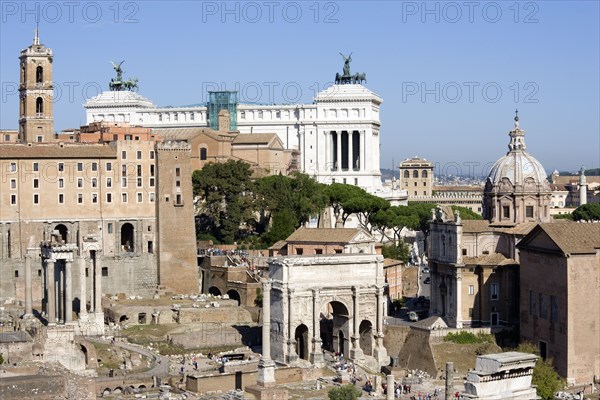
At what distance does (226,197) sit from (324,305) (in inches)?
905

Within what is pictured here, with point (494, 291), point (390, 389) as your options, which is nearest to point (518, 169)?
point (494, 291)

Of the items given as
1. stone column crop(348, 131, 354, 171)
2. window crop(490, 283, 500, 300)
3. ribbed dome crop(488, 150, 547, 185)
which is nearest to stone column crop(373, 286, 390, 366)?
window crop(490, 283, 500, 300)

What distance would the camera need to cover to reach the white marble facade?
12431 centimetres

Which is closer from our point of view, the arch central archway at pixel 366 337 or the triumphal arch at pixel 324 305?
the triumphal arch at pixel 324 305

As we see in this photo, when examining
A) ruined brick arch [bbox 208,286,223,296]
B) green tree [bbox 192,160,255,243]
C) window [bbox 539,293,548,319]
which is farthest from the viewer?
green tree [bbox 192,160,255,243]

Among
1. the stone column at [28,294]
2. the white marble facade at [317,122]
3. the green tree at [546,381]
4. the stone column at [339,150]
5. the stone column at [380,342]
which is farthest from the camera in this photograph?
the stone column at [339,150]

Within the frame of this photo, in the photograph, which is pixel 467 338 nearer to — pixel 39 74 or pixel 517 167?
pixel 517 167

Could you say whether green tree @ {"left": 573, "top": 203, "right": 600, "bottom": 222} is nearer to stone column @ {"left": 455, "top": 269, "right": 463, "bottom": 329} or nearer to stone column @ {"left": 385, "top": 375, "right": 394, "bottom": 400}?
stone column @ {"left": 455, "top": 269, "right": 463, "bottom": 329}

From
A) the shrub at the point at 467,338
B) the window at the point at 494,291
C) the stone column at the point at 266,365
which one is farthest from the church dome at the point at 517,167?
the stone column at the point at 266,365

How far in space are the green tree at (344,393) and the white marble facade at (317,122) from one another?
67.3 metres

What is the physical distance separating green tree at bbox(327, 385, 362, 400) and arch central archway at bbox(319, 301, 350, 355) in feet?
39.0

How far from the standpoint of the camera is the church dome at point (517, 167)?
77625 millimetres

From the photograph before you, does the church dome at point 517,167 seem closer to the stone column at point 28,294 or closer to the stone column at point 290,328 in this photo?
the stone column at point 290,328

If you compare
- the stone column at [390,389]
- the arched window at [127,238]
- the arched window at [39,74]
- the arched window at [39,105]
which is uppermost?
the arched window at [39,74]
